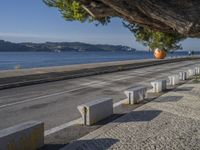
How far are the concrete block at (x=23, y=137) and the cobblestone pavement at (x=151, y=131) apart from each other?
616mm

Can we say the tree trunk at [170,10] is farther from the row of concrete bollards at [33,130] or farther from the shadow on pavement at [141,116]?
the shadow on pavement at [141,116]

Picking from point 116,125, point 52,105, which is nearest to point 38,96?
point 52,105

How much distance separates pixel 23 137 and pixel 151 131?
10.6ft

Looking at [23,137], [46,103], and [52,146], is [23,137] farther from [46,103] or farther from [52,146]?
[46,103]

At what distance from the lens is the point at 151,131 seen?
941 cm

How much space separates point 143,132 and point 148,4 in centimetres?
381

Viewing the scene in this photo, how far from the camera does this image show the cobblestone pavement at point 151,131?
8.11 m

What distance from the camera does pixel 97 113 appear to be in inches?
419

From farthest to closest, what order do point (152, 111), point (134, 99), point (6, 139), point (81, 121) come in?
point (134, 99) < point (152, 111) < point (81, 121) < point (6, 139)

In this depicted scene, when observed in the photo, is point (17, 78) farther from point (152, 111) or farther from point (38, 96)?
point (152, 111)

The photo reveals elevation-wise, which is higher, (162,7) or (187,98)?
(162,7)

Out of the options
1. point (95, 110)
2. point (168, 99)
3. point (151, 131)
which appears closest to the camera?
point (151, 131)

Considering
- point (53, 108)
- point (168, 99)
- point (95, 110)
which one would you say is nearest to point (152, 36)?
point (168, 99)

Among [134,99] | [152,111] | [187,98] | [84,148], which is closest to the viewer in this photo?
[84,148]
